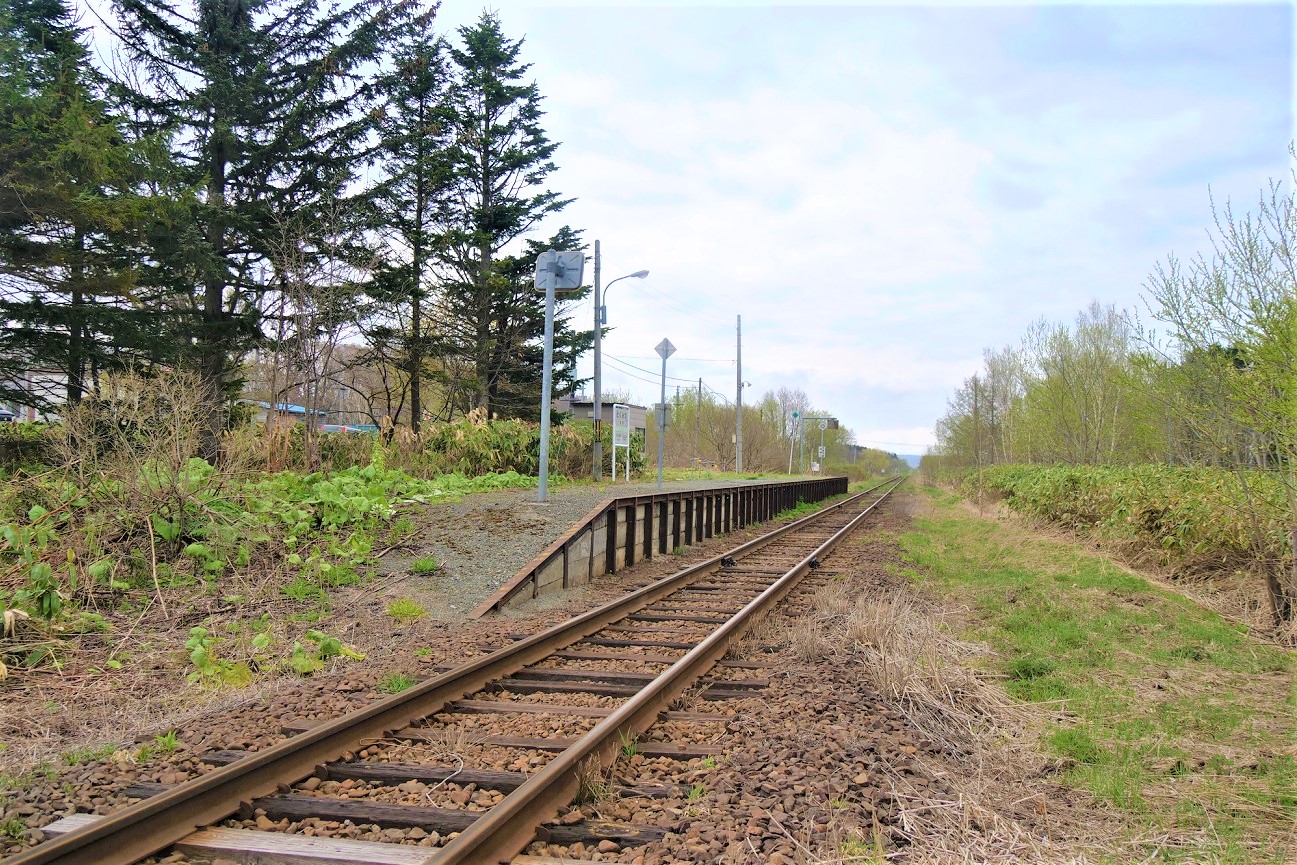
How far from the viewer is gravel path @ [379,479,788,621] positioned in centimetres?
870

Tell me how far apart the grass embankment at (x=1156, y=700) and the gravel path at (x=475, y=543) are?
520cm

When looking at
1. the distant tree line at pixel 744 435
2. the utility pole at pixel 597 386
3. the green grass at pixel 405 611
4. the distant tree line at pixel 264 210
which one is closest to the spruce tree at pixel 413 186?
the distant tree line at pixel 264 210

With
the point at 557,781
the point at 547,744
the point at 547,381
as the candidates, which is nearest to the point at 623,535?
the point at 547,381

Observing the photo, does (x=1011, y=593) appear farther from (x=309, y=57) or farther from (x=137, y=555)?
(x=309, y=57)

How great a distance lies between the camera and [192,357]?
691 inches

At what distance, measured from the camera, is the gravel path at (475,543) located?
343 inches

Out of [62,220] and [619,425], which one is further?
[619,425]

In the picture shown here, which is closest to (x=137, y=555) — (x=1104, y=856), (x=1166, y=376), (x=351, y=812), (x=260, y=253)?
(x=351, y=812)

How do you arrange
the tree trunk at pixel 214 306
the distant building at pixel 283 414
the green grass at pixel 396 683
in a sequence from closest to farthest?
the green grass at pixel 396 683 < the distant building at pixel 283 414 < the tree trunk at pixel 214 306

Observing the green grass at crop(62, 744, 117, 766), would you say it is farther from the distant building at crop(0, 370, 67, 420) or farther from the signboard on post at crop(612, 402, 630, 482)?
the signboard on post at crop(612, 402, 630, 482)

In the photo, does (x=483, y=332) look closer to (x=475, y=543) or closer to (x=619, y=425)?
(x=619, y=425)

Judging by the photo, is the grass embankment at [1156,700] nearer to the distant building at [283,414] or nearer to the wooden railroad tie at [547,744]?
the wooden railroad tie at [547,744]

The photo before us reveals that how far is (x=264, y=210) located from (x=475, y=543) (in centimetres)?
1300

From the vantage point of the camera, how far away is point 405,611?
309 inches
